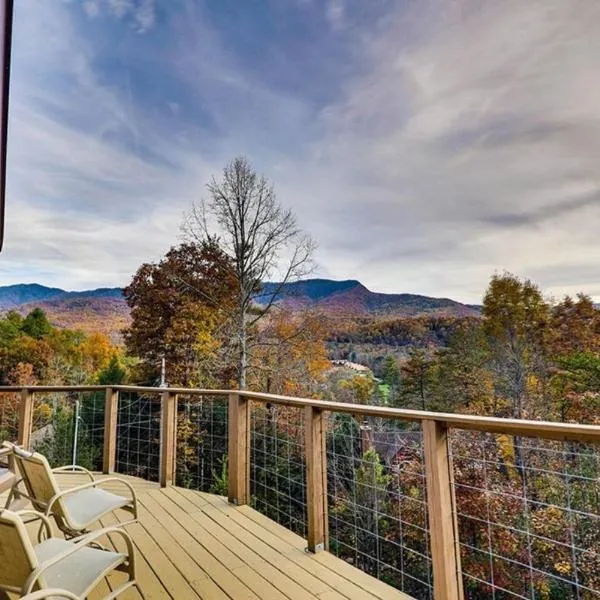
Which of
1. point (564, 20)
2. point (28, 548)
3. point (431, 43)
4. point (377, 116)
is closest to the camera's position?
point (28, 548)

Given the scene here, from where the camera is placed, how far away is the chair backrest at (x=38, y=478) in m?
2.21

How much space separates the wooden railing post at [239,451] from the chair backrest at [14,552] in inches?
89.7

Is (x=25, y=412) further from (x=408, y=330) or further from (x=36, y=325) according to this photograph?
(x=36, y=325)

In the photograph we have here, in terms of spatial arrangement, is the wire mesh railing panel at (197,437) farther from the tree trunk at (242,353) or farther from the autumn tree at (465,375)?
the autumn tree at (465,375)

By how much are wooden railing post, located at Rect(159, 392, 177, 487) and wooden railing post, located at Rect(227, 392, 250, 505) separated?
983 mm

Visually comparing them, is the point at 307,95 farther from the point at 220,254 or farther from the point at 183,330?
the point at 183,330

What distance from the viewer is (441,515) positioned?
188cm

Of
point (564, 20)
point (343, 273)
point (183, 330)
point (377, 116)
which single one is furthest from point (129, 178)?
point (343, 273)

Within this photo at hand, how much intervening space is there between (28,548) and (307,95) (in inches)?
352

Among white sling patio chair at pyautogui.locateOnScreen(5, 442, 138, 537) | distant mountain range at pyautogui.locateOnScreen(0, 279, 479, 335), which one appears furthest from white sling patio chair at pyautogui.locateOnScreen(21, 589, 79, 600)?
distant mountain range at pyautogui.locateOnScreen(0, 279, 479, 335)

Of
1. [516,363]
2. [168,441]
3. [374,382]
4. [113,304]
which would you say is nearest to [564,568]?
[516,363]

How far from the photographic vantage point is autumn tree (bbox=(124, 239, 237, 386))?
39.1 ft

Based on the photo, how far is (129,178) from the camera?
9.09m

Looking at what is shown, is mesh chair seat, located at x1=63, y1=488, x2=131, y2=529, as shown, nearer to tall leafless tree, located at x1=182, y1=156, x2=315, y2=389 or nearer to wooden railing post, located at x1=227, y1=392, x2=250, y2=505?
wooden railing post, located at x1=227, y1=392, x2=250, y2=505
